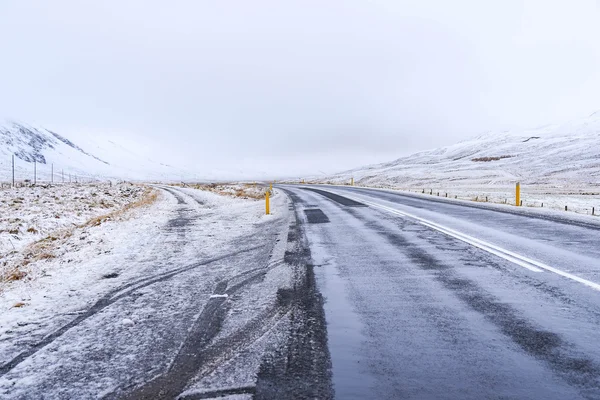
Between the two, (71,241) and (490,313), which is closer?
(490,313)

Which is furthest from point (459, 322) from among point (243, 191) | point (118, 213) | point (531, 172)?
point (531, 172)

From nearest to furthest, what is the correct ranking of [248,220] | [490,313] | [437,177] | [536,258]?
[490,313]
[536,258]
[248,220]
[437,177]

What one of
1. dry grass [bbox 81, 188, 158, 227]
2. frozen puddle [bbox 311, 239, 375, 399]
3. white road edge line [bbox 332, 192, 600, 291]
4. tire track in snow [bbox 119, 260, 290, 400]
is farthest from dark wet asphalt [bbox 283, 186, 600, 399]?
dry grass [bbox 81, 188, 158, 227]

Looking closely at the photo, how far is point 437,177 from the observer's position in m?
78.2

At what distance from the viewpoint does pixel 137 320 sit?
4.59m

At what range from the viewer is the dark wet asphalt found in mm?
3004

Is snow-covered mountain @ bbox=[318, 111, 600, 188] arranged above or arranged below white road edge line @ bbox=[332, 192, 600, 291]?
above

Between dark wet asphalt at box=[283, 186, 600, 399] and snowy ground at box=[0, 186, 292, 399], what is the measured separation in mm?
868

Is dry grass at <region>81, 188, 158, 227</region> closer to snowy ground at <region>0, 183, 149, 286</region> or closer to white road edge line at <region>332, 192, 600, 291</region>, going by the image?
snowy ground at <region>0, 183, 149, 286</region>

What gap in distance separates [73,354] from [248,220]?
11.7 m

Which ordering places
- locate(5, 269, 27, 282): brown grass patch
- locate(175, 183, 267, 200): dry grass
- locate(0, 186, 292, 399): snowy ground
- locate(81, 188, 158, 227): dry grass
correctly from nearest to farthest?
locate(0, 186, 292, 399): snowy ground
locate(5, 269, 27, 282): brown grass patch
locate(81, 188, 158, 227): dry grass
locate(175, 183, 267, 200): dry grass

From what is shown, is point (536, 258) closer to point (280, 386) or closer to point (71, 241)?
point (280, 386)

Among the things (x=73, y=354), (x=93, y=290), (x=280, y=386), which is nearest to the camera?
(x=280, y=386)

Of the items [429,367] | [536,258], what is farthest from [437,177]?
[429,367]
